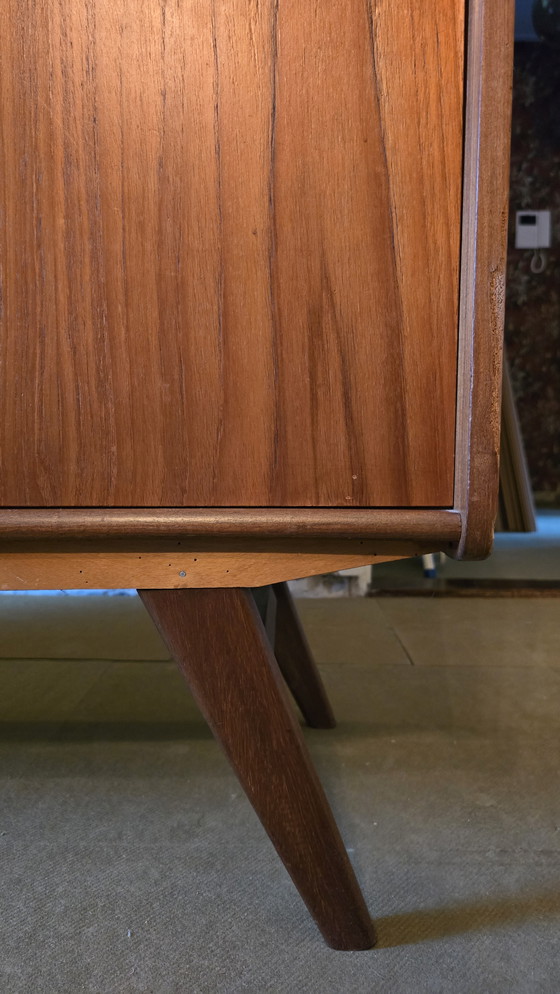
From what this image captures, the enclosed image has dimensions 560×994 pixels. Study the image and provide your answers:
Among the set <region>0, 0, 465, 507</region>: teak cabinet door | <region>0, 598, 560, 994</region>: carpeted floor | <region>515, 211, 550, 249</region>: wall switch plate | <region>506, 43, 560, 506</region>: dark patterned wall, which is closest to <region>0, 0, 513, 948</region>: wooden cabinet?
<region>0, 0, 465, 507</region>: teak cabinet door

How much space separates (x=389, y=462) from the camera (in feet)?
1.60

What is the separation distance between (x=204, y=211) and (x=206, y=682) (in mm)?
341

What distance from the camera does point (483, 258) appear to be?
0.45m

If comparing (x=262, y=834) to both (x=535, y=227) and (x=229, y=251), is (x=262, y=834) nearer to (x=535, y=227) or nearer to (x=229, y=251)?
(x=229, y=251)

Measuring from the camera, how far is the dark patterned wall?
131 inches

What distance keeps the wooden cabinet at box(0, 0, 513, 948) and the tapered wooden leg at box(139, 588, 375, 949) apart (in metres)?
0.07

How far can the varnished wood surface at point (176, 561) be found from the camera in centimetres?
51

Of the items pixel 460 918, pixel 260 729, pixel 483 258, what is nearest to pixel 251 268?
pixel 483 258

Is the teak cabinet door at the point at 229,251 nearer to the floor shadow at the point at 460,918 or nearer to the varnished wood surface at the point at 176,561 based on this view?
the varnished wood surface at the point at 176,561

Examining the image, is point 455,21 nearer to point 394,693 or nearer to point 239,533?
point 239,533

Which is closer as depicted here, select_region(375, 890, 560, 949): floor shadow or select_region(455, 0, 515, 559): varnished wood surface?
→ select_region(455, 0, 515, 559): varnished wood surface

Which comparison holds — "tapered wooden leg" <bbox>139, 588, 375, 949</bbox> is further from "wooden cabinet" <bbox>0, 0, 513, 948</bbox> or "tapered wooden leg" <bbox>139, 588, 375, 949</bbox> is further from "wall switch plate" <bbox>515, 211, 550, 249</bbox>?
"wall switch plate" <bbox>515, 211, 550, 249</bbox>

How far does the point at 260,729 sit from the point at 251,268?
0.34 m

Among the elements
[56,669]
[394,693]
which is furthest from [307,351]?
[56,669]
